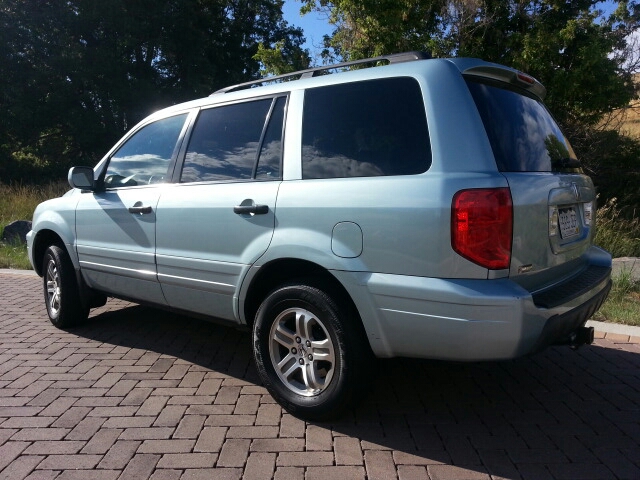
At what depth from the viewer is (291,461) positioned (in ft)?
→ 9.52

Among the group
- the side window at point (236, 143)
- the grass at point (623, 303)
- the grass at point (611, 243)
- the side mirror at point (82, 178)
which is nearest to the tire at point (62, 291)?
the side mirror at point (82, 178)

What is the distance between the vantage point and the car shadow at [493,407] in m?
2.97

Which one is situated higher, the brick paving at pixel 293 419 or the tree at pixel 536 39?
the tree at pixel 536 39

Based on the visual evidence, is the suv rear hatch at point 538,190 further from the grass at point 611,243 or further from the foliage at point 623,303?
the grass at point 611,243

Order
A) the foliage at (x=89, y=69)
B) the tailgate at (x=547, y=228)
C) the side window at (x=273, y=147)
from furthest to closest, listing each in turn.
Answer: the foliage at (x=89, y=69) → the side window at (x=273, y=147) → the tailgate at (x=547, y=228)

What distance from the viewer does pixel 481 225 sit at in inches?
106

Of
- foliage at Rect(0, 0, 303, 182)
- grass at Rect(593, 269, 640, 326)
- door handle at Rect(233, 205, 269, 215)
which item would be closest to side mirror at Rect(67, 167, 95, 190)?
door handle at Rect(233, 205, 269, 215)

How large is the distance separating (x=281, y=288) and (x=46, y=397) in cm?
176

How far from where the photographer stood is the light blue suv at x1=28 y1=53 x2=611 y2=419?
2.73 m

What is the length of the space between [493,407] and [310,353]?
4.01 feet

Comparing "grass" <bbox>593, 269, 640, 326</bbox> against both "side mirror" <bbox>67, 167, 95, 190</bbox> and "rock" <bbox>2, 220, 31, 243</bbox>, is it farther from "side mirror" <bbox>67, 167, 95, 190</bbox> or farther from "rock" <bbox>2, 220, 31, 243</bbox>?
"rock" <bbox>2, 220, 31, 243</bbox>

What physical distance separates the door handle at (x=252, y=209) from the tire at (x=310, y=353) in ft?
1.56

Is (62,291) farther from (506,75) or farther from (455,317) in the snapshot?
(506,75)

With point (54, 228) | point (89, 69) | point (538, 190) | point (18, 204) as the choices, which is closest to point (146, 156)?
point (54, 228)
